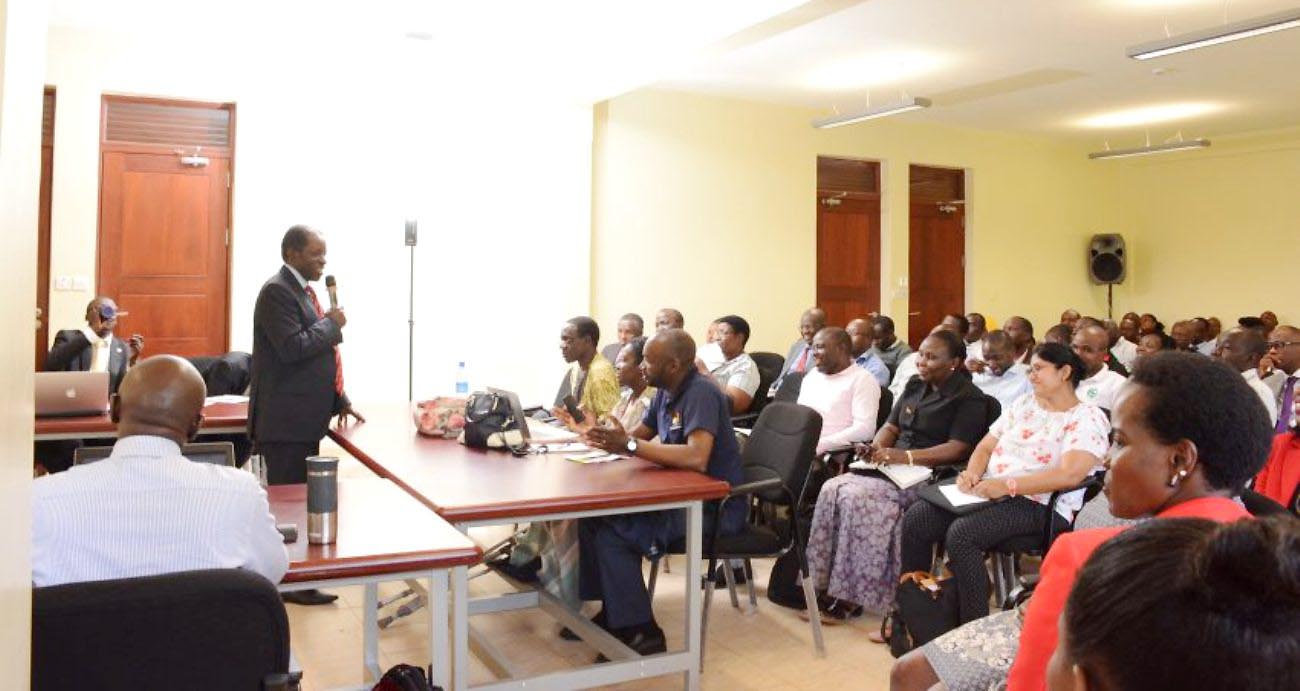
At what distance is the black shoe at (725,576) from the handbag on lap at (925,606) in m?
0.97

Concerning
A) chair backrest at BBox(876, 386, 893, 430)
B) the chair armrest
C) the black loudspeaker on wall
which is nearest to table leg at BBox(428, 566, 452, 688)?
the chair armrest

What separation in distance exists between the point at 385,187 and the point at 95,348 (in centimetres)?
261

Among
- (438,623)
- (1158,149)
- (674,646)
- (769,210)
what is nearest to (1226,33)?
(769,210)

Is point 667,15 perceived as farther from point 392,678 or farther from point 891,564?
point 392,678

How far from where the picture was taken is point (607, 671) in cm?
319

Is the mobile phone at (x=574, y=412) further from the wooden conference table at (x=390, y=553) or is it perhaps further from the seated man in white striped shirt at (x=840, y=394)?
the wooden conference table at (x=390, y=553)

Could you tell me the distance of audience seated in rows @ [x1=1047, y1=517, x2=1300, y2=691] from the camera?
2.28 ft

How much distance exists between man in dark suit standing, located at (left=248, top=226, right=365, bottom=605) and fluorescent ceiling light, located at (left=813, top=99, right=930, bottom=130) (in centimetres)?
527

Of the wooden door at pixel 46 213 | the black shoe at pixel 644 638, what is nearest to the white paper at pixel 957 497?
the black shoe at pixel 644 638

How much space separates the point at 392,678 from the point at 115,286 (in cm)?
631

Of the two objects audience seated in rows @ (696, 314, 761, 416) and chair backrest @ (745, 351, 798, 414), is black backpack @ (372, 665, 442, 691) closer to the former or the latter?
audience seated in rows @ (696, 314, 761, 416)

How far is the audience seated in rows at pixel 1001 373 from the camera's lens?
562 centimetres

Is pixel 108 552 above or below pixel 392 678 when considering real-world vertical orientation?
above

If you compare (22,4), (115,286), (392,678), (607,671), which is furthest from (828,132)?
(22,4)
